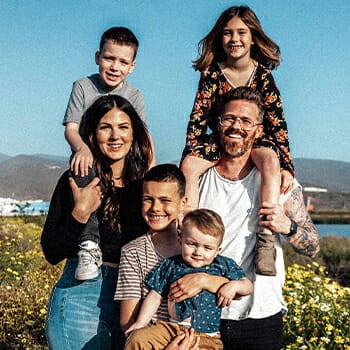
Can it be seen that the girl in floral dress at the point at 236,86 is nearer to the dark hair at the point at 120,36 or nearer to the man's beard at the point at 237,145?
the man's beard at the point at 237,145

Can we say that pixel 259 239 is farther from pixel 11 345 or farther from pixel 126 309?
pixel 11 345

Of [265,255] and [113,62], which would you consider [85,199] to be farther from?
[113,62]

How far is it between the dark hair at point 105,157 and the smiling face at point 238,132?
1.46 ft

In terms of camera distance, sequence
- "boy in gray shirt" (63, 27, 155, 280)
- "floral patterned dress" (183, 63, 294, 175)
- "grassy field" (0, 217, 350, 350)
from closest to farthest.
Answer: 1. "floral patterned dress" (183, 63, 294, 175)
2. "boy in gray shirt" (63, 27, 155, 280)
3. "grassy field" (0, 217, 350, 350)

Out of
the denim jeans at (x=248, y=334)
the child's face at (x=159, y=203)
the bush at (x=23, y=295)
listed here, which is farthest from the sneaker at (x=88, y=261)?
the bush at (x=23, y=295)

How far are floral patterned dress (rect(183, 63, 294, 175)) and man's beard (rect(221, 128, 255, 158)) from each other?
132mm

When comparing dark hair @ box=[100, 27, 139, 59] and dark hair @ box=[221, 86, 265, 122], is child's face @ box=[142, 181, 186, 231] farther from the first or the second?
dark hair @ box=[100, 27, 139, 59]

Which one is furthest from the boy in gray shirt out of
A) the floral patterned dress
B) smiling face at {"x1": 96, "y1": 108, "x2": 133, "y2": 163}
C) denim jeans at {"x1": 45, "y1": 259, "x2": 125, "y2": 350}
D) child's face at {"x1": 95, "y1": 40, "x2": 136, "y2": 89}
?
denim jeans at {"x1": 45, "y1": 259, "x2": 125, "y2": 350}

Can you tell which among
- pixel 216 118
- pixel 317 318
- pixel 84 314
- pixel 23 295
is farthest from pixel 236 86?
pixel 23 295

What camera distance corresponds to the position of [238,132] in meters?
3.56

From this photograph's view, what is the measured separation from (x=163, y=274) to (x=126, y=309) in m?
0.26

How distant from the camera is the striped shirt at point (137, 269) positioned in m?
3.19

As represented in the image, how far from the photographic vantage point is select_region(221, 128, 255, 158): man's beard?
3.57 metres

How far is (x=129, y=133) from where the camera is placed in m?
3.54
